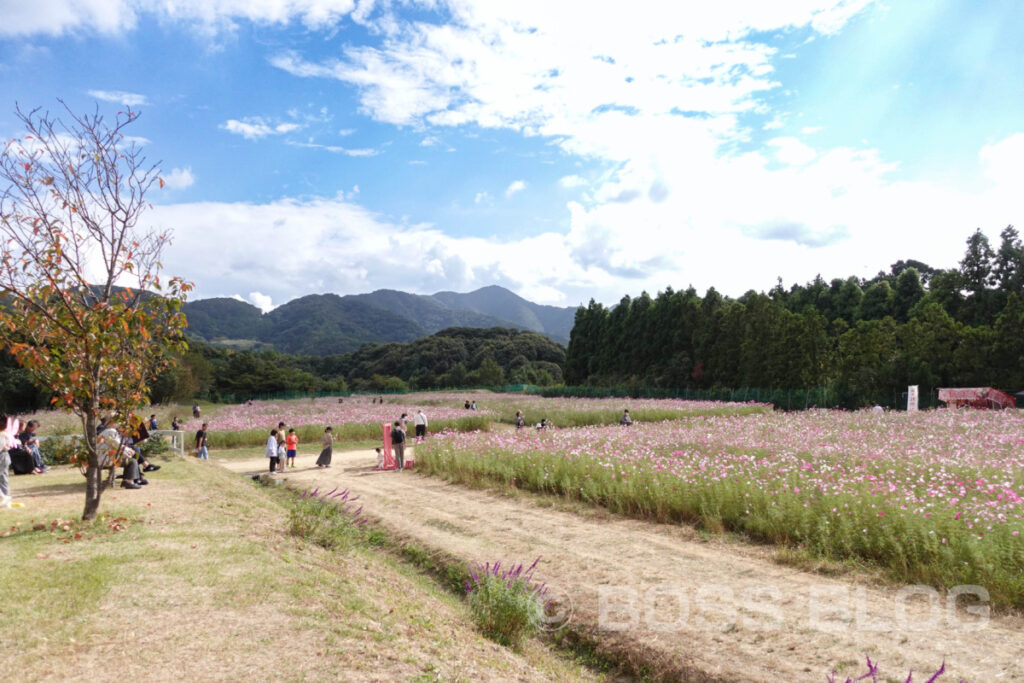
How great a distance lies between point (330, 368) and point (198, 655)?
12196cm

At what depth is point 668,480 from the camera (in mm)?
10961

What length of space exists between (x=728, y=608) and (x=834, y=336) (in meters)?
59.9

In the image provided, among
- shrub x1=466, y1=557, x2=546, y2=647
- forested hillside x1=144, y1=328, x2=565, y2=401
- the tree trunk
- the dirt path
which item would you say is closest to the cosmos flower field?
the dirt path

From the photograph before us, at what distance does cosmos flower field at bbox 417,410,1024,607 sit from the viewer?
700cm

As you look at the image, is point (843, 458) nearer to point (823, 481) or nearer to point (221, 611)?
point (823, 481)

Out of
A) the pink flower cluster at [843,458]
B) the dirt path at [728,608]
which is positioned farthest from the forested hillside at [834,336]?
the dirt path at [728,608]

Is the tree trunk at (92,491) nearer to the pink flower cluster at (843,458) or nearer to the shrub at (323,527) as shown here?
the shrub at (323,527)

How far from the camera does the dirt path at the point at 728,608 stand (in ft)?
17.1

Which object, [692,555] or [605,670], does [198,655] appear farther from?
[692,555]

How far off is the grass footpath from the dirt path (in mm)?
1061

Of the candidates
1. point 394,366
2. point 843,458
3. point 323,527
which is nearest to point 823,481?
point 843,458

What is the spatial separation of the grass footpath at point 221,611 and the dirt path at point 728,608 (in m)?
1.06

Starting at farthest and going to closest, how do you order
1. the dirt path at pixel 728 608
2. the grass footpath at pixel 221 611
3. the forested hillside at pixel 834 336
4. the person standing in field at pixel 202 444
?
the forested hillside at pixel 834 336, the person standing in field at pixel 202 444, the dirt path at pixel 728 608, the grass footpath at pixel 221 611

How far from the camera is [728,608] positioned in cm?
651
